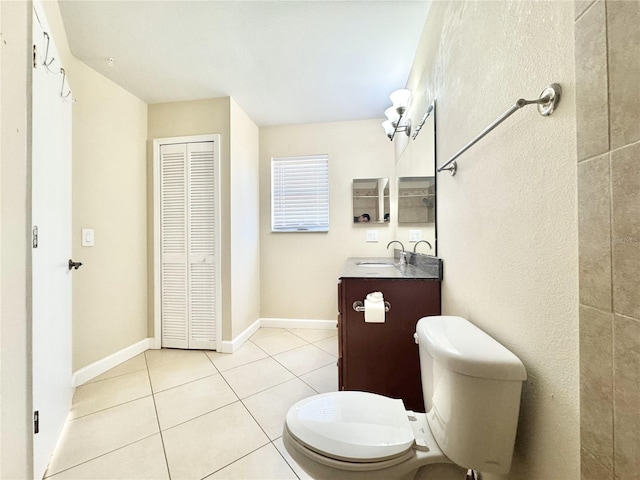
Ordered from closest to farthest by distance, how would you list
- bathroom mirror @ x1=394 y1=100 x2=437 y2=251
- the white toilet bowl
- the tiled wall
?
the tiled wall → the white toilet bowl → bathroom mirror @ x1=394 y1=100 x2=437 y2=251

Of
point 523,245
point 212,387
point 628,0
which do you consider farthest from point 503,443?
point 212,387

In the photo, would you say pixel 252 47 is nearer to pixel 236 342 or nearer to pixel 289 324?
pixel 236 342

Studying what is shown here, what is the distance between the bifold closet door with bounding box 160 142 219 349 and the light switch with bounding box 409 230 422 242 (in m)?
1.75

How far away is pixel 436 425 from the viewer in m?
0.79

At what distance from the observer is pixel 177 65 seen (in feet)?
6.51

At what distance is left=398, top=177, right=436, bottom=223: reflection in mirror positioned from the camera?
1.56m

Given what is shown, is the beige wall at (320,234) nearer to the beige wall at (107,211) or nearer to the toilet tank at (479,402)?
the beige wall at (107,211)

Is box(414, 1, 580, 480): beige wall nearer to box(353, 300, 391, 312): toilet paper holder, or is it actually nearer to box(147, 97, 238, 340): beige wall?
box(353, 300, 391, 312): toilet paper holder

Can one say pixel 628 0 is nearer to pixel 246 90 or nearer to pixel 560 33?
pixel 560 33

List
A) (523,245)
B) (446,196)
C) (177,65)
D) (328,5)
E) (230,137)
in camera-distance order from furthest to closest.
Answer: (230,137), (177,65), (328,5), (446,196), (523,245)

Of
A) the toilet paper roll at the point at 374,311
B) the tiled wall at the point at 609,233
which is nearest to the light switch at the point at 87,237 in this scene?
the toilet paper roll at the point at 374,311

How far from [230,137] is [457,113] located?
76.4 inches

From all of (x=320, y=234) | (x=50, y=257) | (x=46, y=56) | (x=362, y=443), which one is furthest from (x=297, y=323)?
(x=46, y=56)

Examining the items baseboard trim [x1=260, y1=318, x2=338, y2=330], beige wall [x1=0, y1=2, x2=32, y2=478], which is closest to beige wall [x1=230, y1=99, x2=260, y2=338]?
baseboard trim [x1=260, y1=318, x2=338, y2=330]
